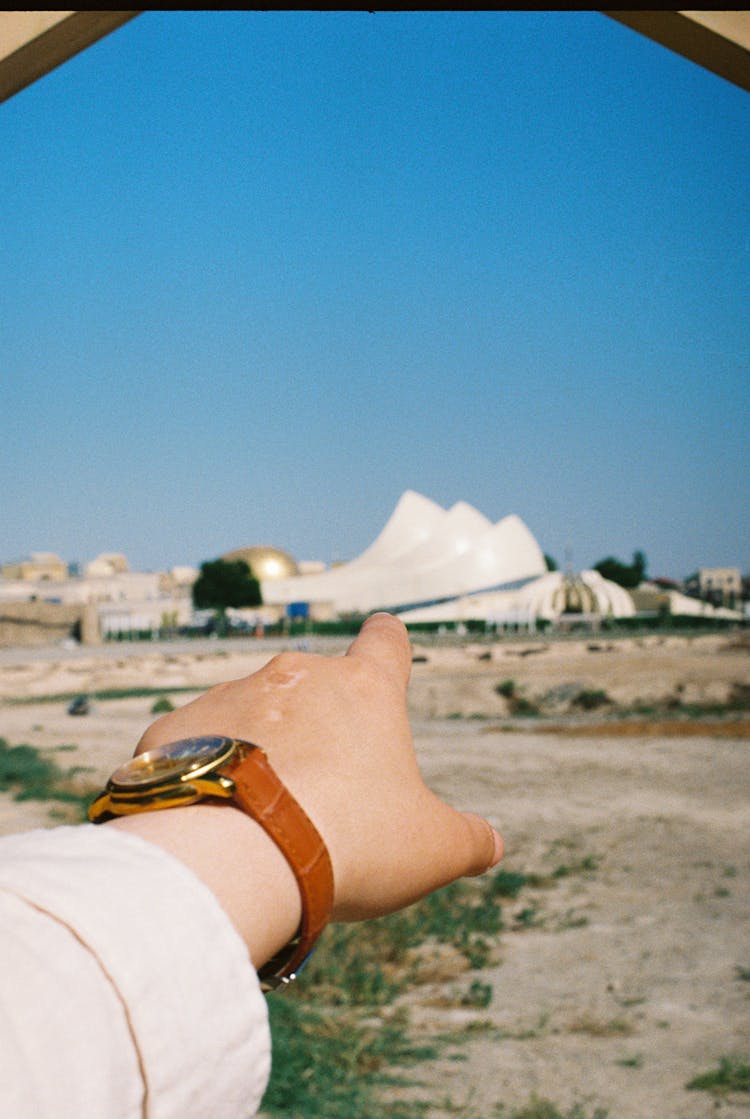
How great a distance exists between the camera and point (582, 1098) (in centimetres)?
329

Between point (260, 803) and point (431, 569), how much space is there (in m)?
41.5

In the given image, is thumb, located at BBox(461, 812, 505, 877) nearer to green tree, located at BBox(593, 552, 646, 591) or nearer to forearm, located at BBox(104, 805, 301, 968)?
forearm, located at BBox(104, 805, 301, 968)

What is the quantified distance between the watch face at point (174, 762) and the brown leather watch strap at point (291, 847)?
12 mm

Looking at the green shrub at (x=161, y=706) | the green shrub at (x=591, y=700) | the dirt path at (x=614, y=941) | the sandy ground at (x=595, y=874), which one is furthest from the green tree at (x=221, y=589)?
the dirt path at (x=614, y=941)

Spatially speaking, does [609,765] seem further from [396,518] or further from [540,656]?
[396,518]

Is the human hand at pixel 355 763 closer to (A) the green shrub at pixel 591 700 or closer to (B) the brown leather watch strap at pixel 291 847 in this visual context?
(B) the brown leather watch strap at pixel 291 847

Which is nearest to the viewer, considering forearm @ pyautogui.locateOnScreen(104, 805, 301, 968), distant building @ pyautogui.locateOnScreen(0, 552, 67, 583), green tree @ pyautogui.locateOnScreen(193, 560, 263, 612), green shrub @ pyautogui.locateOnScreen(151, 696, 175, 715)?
forearm @ pyautogui.locateOnScreen(104, 805, 301, 968)

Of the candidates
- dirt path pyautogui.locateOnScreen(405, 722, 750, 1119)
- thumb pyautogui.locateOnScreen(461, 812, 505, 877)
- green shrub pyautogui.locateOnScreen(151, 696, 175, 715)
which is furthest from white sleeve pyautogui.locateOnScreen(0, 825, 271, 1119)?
green shrub pyautogui.locateOnScreen(151, 696, 175, 715)

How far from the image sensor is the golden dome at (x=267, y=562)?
50.3 metres

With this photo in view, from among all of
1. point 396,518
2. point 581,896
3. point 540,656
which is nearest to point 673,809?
point 581,896

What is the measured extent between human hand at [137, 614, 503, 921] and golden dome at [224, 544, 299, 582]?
49233 mm

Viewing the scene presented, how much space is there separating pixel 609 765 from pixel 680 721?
2.93 m

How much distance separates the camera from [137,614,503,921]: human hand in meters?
0.51

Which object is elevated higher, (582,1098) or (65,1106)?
(65,1106)
